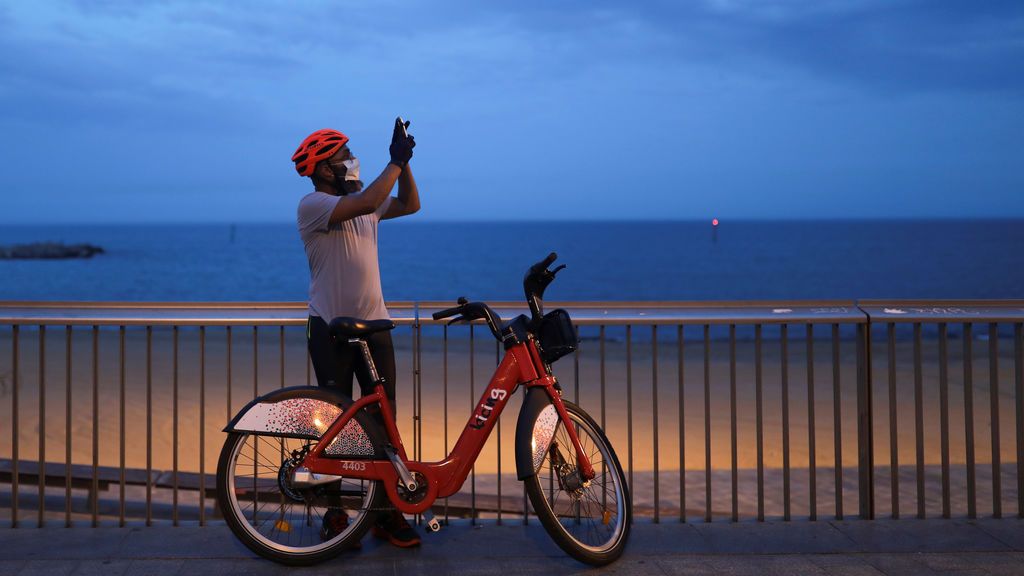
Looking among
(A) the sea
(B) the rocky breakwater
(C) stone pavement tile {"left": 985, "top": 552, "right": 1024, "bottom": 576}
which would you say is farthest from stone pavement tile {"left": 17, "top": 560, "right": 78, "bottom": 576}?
(B) the rocky breakwater

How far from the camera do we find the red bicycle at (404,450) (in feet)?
11.4

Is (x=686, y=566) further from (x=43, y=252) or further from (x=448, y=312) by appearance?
(x=43, y=252)

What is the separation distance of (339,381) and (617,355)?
1762cm

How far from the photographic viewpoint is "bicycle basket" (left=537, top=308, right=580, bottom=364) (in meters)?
3.41

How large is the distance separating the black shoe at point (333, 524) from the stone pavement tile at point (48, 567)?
87 cm

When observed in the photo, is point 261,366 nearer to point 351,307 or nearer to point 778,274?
point 351,307

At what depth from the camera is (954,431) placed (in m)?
10.7

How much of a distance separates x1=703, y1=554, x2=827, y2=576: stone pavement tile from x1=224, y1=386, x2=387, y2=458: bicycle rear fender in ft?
4.19

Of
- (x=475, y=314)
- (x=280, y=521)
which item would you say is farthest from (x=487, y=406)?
(x=280, y=521)

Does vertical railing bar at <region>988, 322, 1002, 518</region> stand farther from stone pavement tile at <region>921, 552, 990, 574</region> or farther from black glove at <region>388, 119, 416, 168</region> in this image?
black glove at <region>388, 119, 416, 168</region>

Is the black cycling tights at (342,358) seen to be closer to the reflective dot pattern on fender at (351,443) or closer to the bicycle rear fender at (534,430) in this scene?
the reflective dot pattern on fender at (351,443)

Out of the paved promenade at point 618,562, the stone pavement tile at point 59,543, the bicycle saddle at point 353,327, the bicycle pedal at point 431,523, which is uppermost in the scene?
the bicycle saddle at point 353,327

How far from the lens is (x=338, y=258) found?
3574 millimetres

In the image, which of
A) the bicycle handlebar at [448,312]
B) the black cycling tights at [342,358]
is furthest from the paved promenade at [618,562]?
the bicycle handlebar at [448,312]
